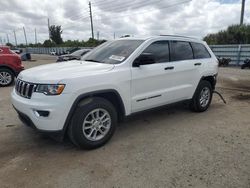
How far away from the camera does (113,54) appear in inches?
159

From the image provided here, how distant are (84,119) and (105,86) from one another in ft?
1.88

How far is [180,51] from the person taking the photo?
4.67m

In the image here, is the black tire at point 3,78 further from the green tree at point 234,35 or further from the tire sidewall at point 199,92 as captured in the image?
the green tree at point 234,35

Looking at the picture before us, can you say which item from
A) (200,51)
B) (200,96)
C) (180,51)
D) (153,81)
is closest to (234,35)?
(200,51)

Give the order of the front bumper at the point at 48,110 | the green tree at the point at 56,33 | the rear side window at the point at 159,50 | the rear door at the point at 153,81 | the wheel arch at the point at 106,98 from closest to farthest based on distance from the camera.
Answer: the front bumper at the point at 48,110, the wheel arch at the point at 106,98, the rear door at the point at 153,81, the rear side window at the point at 159,50, the green tree at the point at 56,33

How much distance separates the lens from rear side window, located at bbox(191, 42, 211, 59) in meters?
5.05

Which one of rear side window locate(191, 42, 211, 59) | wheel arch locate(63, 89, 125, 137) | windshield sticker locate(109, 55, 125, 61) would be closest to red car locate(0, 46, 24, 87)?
windshield sticker locate(109, 55, 125, 61)

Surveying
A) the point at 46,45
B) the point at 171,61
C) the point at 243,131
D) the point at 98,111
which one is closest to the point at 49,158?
the point at 98,111

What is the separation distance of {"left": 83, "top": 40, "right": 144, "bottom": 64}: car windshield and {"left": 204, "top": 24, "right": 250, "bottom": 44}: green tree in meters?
22.3

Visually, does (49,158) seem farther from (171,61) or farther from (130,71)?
(171,61)

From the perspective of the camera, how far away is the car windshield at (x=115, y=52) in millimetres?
3833

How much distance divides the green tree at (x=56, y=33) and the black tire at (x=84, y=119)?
58.5m

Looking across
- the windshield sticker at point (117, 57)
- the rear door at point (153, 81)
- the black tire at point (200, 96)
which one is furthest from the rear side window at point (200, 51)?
the windshield sticker at point (117, 57)

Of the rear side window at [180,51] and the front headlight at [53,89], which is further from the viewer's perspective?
the rear side window at [180,51]
